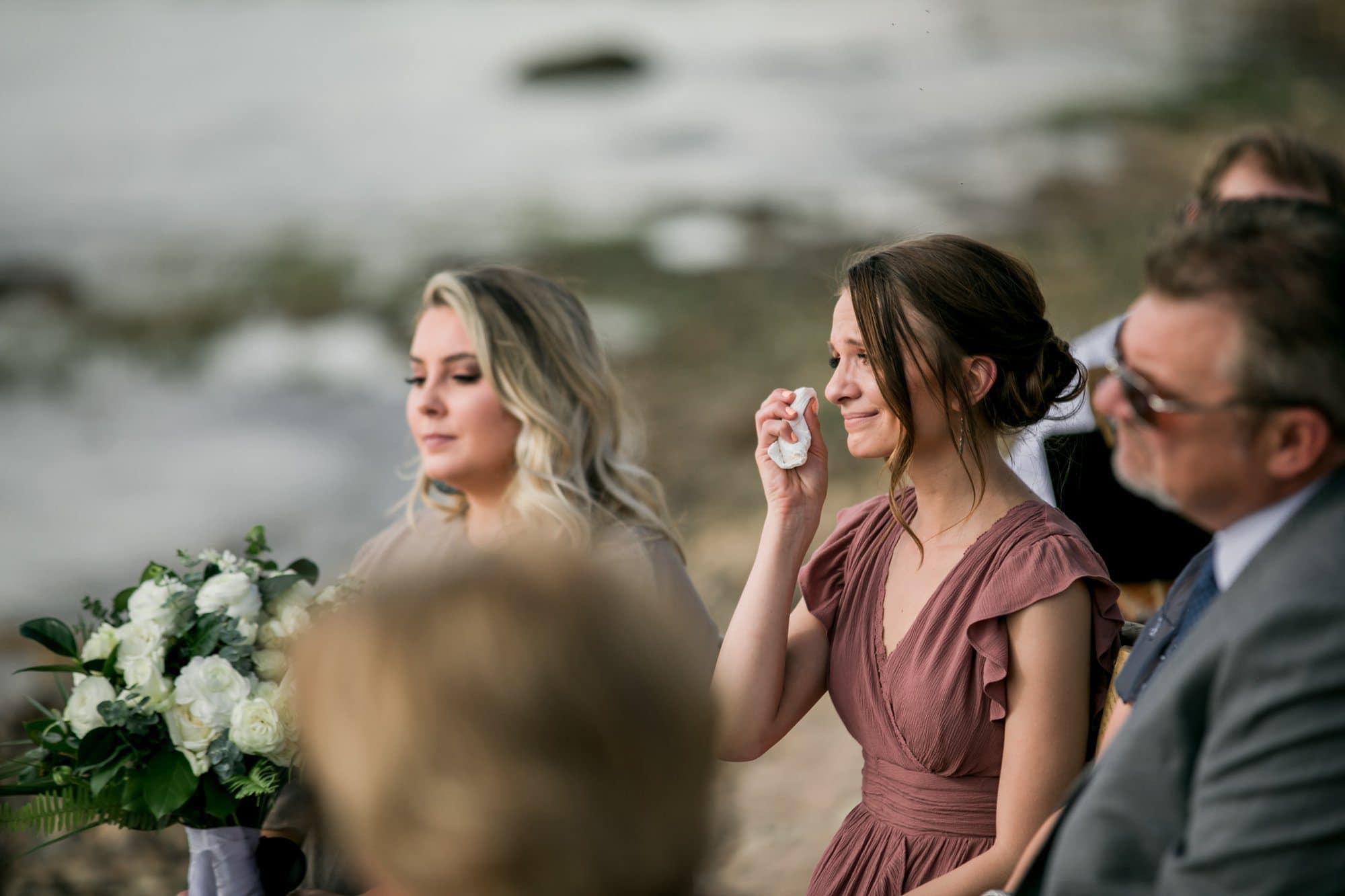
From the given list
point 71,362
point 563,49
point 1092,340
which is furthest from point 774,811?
→ point 563,49

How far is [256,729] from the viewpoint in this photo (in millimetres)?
2023

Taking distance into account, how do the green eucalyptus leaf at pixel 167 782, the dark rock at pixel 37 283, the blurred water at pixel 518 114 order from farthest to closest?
the blurred water at pixel 518 114, the dark rock at pixel 37 283, the green eucalyptus leaf at pixel 167 782

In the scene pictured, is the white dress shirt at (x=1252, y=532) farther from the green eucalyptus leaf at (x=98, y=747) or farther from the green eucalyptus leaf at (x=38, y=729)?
the green eucalyptus leaf at (x=38, y=729)

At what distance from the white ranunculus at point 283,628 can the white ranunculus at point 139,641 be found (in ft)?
0.56

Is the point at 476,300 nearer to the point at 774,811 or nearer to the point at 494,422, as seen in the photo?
the point at 494,422

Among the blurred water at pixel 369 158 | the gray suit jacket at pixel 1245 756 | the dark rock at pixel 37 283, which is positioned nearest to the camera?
the gray suit jacket at pixel 1245 756

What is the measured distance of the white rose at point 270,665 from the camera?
2146 millimetres

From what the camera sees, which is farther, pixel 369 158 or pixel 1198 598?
pixel 369 158

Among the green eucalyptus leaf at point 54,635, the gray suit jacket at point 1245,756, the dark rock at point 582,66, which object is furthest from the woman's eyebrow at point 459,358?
the dark rock at point 582,66

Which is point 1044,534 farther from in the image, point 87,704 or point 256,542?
point 87,704

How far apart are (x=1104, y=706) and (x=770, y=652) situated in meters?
0.61

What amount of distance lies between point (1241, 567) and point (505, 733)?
3.11 ft

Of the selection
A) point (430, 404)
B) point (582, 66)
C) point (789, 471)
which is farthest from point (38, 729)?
point (582, 66)

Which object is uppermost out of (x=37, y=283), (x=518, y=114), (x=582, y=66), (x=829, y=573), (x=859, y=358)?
(x=582, y=66)
